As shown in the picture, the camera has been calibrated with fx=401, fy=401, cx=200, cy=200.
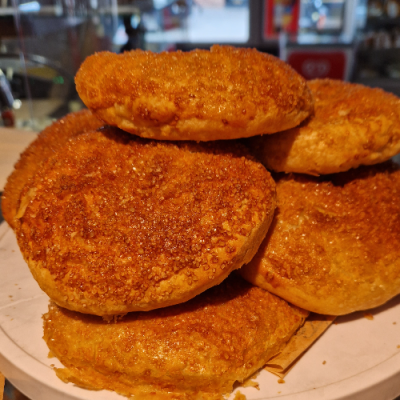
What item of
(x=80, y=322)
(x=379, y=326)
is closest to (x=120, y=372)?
(x=80, y=322)

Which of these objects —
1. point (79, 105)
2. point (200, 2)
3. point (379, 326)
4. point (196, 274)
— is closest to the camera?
point (196, 274)

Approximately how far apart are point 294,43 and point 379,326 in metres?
4.62

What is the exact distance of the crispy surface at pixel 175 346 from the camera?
0.94m

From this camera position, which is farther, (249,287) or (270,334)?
(249,287)

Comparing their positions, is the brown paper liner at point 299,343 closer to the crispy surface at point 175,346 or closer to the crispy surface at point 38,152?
the crispy surface at point 175,346

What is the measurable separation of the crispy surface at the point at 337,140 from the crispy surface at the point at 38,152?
68 centimetres

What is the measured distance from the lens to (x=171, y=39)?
5.99m

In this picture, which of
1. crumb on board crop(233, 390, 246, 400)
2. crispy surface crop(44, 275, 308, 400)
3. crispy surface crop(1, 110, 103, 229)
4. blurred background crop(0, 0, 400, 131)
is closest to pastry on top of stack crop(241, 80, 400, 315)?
crispy surface crop(44, 275, 308, 400)

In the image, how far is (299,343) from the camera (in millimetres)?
1068

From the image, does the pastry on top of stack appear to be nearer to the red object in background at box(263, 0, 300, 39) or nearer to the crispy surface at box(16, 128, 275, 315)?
the crispy surface at box(16, 128, 275, 315)

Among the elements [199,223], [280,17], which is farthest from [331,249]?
[280,17]

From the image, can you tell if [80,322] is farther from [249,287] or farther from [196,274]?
[249,287]

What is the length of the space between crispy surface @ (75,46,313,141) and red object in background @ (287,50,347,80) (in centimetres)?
417

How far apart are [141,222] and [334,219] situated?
1.86ft
